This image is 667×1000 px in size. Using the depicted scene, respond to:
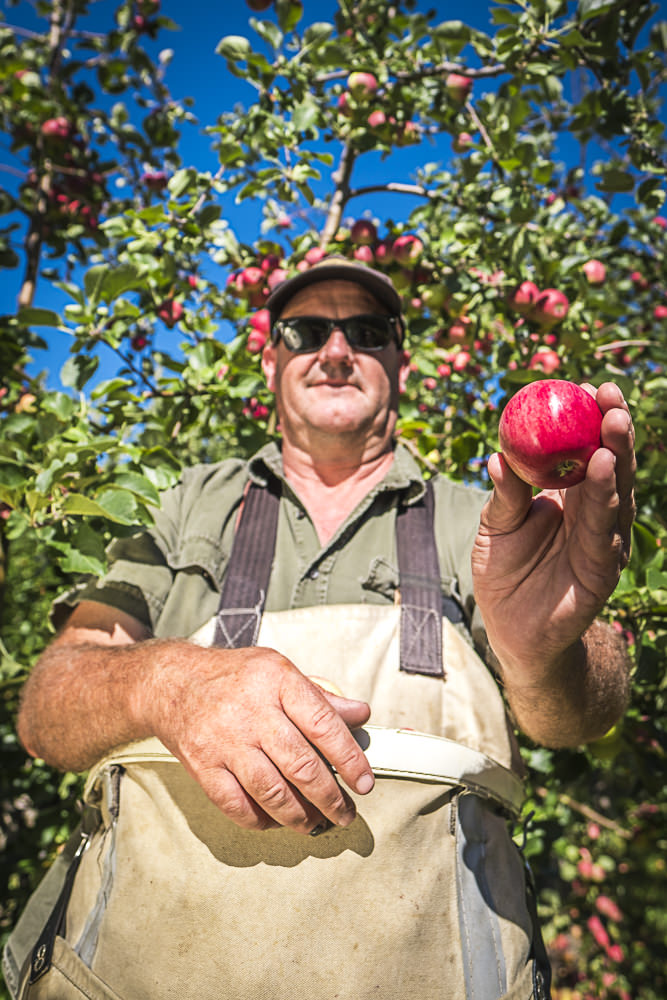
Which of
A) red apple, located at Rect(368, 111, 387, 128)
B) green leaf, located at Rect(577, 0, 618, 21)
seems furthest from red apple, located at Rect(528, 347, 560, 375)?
red apple, located at Rect(368, 111, 387, 128)

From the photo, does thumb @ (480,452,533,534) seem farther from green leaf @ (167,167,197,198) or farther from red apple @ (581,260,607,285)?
red apple @ (581,260,607,285)

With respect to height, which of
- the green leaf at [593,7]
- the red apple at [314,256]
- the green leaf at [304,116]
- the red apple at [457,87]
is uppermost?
the red apple at [457,87]

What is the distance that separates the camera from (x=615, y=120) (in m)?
2.06

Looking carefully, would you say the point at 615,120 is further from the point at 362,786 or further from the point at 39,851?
the point at 39,851

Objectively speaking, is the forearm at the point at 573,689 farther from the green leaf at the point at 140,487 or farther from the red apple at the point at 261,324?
the red apple at the point at 261,324

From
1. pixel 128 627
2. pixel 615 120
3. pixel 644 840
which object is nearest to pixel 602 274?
pixel 615 120

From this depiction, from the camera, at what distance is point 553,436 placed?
941mm

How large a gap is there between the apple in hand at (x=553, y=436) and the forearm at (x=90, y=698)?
656 millimetres

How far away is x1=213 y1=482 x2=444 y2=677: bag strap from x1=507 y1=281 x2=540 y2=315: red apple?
38.1 inches

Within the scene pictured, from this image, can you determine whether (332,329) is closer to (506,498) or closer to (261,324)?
(261,324)

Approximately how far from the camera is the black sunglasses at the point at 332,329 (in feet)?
6.38

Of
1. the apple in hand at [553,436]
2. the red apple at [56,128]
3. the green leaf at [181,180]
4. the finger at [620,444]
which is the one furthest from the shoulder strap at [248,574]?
the red apple at [56,128]

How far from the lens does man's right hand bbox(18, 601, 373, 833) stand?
941mm

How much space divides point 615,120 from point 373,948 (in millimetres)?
2394
